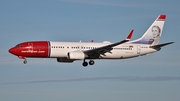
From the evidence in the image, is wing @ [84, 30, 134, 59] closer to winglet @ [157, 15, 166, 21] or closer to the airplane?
the airplane

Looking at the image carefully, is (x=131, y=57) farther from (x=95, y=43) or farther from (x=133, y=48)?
(x=95, y=43)

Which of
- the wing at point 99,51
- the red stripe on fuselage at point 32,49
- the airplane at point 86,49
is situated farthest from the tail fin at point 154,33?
the red stripe on fuselage at point 32,49

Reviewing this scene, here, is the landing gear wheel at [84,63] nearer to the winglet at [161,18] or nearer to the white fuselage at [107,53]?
the white fuselage at [107,53]

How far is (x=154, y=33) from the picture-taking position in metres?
101

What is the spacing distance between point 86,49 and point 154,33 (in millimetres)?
15827

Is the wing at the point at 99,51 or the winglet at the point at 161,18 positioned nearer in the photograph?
the wing at the point at 99,51

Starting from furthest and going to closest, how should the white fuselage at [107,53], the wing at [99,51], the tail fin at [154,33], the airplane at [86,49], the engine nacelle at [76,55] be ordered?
the tail fin at [154,33] → the white fuselage at [107,53] → the engine nacelle at [76,55] → the airplane at [86,49] → the wing at [99,51]

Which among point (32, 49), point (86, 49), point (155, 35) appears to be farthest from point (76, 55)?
point (155, 35)

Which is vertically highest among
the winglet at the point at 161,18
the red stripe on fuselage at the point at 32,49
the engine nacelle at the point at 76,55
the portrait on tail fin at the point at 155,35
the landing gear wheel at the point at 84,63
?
the winglet at the point at 161,18

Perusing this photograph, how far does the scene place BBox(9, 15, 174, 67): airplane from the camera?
88625 millimetres

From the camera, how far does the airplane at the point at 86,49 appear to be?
88.6 meters

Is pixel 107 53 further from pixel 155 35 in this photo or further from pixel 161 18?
pixel 161 18

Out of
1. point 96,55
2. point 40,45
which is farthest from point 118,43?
point 40,45

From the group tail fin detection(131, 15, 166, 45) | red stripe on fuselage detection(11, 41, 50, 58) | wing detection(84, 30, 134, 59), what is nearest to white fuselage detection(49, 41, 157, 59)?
red stripe on fuselage detection(11, 41, 50, 58)
